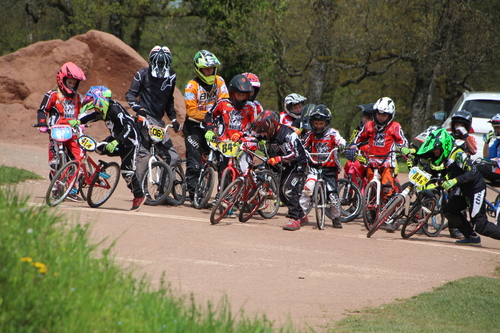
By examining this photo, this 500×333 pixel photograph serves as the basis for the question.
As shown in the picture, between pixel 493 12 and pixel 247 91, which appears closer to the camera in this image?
pixel 247 91

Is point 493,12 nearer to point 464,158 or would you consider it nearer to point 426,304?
point 464,158

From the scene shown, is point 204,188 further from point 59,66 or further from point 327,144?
point 59,66

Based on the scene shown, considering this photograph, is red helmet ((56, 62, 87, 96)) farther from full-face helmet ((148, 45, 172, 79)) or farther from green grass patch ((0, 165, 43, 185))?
green grass patch ((0, 165, 43, 185))

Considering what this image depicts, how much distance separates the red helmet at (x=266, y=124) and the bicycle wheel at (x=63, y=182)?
261 cm

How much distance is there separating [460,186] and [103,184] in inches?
204

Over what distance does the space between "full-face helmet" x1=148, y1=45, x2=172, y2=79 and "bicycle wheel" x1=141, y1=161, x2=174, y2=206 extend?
5.45 ft

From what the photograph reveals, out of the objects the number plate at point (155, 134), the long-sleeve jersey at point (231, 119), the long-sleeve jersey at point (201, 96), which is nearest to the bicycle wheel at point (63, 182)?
A: the number plate at point (155, 134)

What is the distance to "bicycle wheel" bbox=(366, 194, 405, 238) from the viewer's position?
33.0ft

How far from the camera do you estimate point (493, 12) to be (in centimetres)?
2767

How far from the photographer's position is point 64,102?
10.5 metres

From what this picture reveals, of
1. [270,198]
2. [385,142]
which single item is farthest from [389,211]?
[270,198]

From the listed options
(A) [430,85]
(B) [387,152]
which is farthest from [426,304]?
(A) [430,85]

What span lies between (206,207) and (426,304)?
17.9 feet

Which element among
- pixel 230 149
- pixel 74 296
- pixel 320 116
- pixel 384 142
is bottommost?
pixel 74 296
